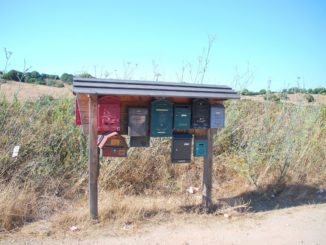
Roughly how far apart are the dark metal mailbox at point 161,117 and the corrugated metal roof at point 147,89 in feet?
0.67

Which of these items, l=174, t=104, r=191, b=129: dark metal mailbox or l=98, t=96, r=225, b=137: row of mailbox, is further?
l=174, t=104, r=191, b=129: dark metal mailbox

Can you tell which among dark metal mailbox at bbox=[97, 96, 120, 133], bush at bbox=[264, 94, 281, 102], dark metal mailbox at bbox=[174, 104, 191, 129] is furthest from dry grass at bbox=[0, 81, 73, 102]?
bush at bbox=[264, 94, 281, 102]

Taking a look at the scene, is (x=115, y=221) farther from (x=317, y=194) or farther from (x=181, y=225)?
(x=317, y=194)

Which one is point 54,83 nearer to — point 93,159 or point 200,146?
point 93,159

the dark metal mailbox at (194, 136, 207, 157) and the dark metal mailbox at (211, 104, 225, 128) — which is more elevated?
the dark metal mailbox at (211, 104, 225, 128)

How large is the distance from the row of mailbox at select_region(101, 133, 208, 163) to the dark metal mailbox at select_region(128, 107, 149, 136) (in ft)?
0.49

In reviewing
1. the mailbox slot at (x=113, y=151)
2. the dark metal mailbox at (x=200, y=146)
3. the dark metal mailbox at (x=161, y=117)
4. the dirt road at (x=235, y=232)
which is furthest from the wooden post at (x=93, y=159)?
the dark metal mailbox at (x=200, y=146)

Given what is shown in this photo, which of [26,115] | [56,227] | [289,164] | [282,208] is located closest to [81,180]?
[56,227]

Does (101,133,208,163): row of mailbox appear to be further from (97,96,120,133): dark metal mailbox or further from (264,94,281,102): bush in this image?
(264,94,281,102): bush

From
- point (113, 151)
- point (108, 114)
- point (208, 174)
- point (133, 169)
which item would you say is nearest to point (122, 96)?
point (108, 114)

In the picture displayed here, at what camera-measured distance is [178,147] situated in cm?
436

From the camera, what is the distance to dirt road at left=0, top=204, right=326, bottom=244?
360 centimetres

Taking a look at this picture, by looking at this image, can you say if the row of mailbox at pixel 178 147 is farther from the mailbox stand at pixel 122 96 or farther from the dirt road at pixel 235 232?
the dirt road at pixel 235 232

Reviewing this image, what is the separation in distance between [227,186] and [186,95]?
7.34 ft
